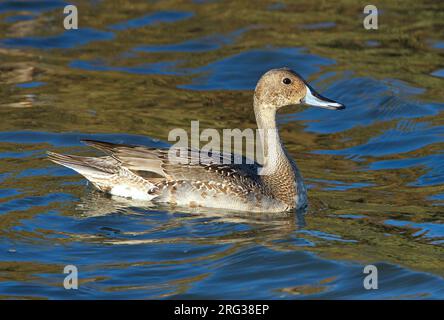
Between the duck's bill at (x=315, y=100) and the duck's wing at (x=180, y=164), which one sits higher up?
the duck's bill at (x=315, y=100)

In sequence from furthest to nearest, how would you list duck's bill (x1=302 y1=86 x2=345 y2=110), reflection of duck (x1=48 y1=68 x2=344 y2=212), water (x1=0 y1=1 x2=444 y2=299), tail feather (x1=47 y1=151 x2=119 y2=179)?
tail feather (x1=47 y1=151 x2=119 y2=179) < duck's bill (x1=302 y1=86 x2=345 y2=110) < reflection of duck (x1=48 y1=68 x2=344 y2=212) < water (x1=0 y1=1 x2=444 y2=299)

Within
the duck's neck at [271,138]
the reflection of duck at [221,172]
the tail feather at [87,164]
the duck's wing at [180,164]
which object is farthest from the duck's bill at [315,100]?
the tail feather at [87,164]

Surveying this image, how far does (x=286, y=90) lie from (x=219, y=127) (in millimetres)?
2984

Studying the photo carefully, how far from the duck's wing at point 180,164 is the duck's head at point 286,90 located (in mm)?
800

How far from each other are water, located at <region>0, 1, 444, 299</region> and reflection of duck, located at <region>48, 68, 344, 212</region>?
0.20m

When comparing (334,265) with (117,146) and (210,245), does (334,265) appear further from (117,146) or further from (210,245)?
(117,146)

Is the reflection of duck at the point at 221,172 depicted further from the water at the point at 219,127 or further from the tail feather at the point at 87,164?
the water at the point at 219,127

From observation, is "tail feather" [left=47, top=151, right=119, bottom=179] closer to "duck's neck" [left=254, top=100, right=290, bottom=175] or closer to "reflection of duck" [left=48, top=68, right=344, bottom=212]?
"reflection of duck" [left=48, top=68, right=344, bottom=212]

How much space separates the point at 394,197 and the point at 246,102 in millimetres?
4214

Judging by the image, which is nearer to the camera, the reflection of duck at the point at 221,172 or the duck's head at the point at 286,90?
the reflection of duck at the point at 221,172

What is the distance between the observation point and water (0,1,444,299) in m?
9.28

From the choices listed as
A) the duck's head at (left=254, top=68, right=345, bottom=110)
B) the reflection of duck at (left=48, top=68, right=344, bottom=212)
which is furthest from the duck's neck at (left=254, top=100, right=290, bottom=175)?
the duck's head at (left=254, top=68, right=345, bottom=110)

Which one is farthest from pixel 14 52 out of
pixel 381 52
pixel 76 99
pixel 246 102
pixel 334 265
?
pixel 334 265

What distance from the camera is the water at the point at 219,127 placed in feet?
30.5
